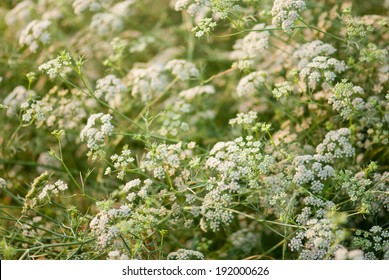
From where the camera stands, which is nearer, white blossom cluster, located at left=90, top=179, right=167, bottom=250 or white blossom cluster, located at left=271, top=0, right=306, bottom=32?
white blossom cluster, located at left=90, top=179, right=167, bottom=250

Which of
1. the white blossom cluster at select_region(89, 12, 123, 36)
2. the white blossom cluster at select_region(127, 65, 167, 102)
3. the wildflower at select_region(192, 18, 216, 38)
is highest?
the wildflower at select_region(192, 18, 216, 38)

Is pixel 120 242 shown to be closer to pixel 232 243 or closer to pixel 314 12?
pixel 232 243

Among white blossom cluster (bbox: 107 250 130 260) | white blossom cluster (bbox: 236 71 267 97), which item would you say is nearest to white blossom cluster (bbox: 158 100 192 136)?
white blossom cluster (bbox: 236 71 267 97)

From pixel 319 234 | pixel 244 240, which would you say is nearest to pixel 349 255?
pixel 319 234

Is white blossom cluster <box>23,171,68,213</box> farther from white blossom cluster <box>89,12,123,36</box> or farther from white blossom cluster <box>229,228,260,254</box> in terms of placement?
white blossom cluster <box>89,12,123,36</box>

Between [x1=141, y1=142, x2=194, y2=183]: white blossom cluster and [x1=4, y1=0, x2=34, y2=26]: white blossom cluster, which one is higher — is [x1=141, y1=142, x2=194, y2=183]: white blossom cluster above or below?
below
